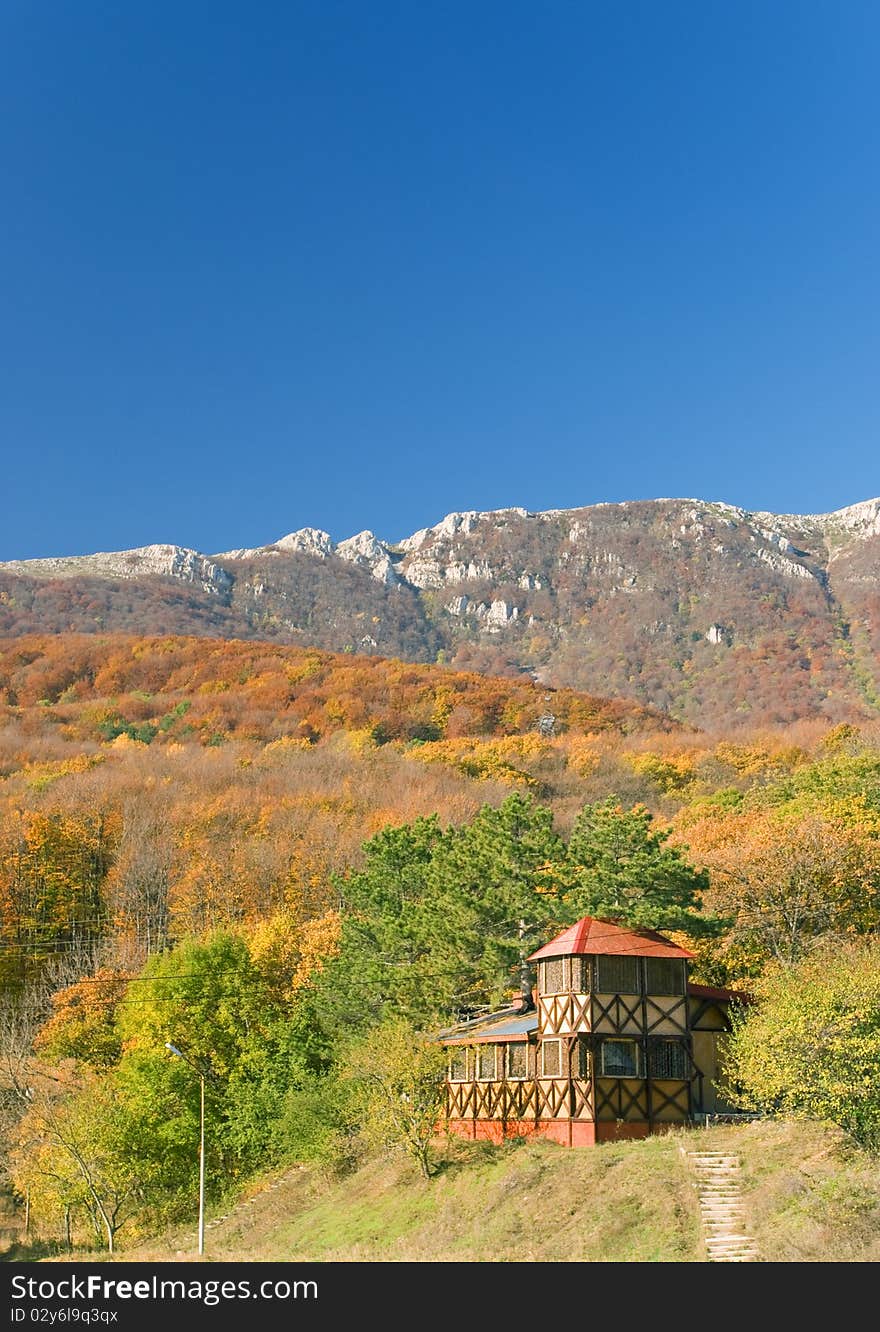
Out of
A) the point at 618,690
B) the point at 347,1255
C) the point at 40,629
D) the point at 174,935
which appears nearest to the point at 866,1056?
the point at 347,1255

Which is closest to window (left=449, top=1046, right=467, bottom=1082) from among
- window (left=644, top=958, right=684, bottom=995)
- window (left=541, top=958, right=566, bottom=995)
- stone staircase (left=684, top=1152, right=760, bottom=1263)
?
window (left=541, top=958, right=566, bottom=995)

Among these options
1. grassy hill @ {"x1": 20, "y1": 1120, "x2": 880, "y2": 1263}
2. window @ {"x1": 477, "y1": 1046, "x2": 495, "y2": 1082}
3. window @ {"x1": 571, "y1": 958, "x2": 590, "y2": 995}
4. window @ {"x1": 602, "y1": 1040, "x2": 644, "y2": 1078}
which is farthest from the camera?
window @ {"x1": 477, "y1": 1046, "x2": 495, "y2": 1082}

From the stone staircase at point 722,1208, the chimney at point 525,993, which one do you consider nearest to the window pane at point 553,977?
the chimney at point 525,993

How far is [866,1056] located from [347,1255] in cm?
1428

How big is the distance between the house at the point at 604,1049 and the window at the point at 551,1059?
0.11 feet

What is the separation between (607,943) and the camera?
4056cm

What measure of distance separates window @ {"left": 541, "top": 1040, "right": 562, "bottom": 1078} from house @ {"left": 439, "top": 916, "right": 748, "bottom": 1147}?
0.11ft

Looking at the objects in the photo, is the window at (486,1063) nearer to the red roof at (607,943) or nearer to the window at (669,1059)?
the red roof at (607,943)

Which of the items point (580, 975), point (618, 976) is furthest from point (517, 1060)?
point (618, 976)

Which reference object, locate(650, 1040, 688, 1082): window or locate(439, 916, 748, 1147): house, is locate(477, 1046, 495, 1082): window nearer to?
locate(439, 916, 748, 1147): house

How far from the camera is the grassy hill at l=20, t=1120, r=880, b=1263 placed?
1075 inches

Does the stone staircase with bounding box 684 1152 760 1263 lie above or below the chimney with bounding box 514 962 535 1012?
below

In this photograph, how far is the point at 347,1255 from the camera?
32156mm
